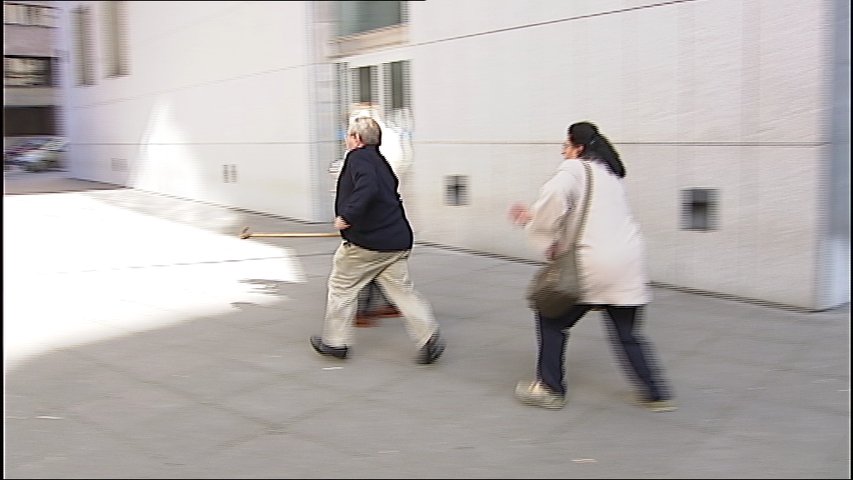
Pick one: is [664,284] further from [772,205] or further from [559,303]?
[559,303]

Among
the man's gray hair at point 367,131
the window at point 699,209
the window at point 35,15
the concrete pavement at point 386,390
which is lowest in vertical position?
the concrete pavement at point 386,390

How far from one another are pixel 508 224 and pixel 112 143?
553 inches

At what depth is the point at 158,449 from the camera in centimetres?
422

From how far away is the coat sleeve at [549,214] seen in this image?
4395mm

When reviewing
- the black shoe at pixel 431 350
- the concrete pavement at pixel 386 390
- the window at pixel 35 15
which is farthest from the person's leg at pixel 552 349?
the window at pixel 35 15

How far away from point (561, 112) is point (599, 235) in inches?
169

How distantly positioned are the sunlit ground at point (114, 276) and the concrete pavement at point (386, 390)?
0.05 metres

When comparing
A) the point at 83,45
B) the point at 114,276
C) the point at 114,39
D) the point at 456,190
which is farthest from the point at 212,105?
the point at 83,45

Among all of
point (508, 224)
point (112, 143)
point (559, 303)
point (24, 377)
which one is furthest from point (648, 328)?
point (112, 143)

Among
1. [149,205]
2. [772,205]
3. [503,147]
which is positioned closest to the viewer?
[772,205]

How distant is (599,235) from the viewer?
4.43m

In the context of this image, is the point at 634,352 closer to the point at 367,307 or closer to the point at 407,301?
the point at 407,301

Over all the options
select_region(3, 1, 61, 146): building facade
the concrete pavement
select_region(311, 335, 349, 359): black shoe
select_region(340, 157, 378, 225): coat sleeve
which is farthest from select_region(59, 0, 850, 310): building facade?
select_region(3, 1, 61, 146): building facade

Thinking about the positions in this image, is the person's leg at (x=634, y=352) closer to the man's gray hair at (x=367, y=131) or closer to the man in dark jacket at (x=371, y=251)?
the man in dark jacket at (x=371, y=251)
